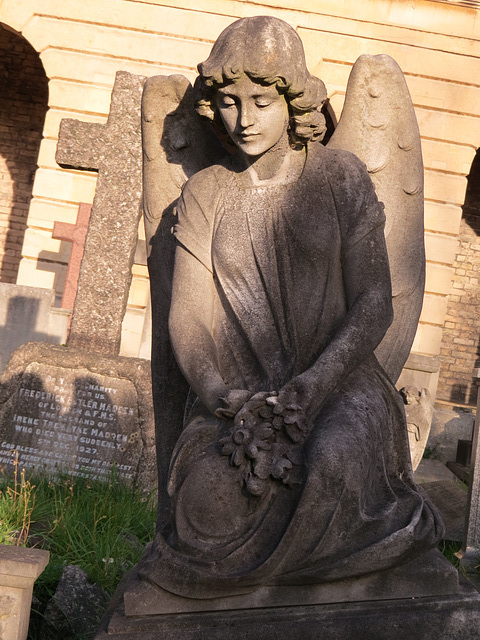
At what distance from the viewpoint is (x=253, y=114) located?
6.82ft

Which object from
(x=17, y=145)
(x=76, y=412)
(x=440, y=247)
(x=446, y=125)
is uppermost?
(x=17, y=145)

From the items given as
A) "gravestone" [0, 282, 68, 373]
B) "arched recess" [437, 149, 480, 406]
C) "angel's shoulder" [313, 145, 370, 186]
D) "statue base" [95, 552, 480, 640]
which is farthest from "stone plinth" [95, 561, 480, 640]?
"arched recess" [437, 149, 480, 406]

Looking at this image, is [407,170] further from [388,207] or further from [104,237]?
[104,237]

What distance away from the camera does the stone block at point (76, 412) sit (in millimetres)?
4801

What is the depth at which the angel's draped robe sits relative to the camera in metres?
1.77

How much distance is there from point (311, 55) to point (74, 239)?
430 cm

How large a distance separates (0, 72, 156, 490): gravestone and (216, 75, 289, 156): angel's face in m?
2.84

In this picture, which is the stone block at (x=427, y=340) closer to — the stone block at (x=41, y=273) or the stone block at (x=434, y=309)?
the stone block at (x=434, y=309)

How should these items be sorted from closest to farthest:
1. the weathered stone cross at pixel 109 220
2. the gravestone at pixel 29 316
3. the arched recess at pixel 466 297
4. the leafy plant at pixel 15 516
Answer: the leafy plant at pixel 15 516, the weathered stone cross at pixel 109 220, the gravestone at pixel 29 316, the arched recess at pixel 466 297

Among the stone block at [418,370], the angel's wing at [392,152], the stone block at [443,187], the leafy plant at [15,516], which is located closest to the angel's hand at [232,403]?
the angel's wing at [392,152]

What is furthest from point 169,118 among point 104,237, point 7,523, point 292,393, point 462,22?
point 462,22

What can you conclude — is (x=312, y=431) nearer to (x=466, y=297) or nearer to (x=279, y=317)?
(x=279, y=317)

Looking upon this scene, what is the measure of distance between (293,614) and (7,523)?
6.76 feet

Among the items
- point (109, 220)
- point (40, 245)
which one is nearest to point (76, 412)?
point (109, 220)
